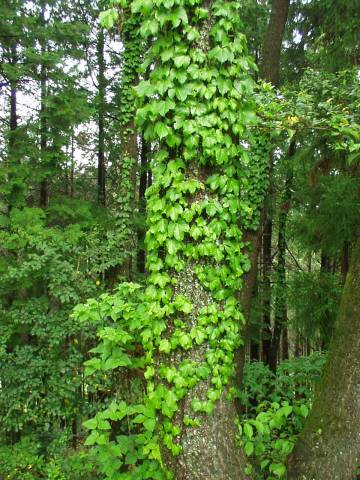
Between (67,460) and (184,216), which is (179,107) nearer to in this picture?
(184,216)

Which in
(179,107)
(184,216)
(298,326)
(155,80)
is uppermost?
(155,80)

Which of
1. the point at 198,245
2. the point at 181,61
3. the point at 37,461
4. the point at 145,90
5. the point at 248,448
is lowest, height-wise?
the point at 37,461

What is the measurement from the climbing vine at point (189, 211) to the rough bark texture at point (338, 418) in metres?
0.74

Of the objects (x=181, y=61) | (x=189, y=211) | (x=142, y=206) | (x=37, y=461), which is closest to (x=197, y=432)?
(x=189, y=211)

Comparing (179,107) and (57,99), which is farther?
(57,99)

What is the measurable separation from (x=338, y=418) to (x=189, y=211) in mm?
1856

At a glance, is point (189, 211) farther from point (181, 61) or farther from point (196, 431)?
point (196, 431)

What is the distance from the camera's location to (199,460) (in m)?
2.79

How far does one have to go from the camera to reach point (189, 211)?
2.71m

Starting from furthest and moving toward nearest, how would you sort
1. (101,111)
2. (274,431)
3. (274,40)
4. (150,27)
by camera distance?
1. (101,111)
2. (274,40)
3. (274,431)
4. (150,27)

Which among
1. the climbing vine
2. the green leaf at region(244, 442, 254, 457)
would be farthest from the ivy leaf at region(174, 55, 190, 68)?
the green leaf at region(244, 442, 254, 457)

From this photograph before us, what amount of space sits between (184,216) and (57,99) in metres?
6.10

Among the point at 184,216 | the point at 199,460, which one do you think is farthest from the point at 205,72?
the point at 199,460

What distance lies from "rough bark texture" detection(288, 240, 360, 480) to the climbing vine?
742mm
